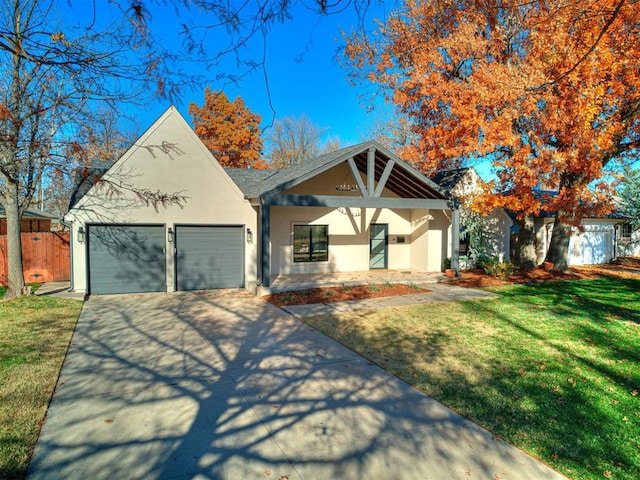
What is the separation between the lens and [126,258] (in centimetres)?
1116

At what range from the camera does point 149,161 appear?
1116 centimetres

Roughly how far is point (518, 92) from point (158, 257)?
37.2 ft

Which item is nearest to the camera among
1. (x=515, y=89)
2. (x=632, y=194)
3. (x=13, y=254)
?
(x=515, y=89)

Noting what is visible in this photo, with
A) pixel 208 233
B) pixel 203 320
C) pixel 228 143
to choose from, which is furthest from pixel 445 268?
pixel 228 143

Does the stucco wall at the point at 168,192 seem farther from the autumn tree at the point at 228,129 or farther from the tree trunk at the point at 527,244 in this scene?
the autumn tree at the point at 228,129

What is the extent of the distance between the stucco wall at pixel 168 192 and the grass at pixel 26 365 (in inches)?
86.4

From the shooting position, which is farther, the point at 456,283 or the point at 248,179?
the point at 248,179

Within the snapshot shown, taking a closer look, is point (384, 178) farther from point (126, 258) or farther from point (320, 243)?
point (126, 258)

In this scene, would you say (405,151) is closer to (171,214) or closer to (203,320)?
(171,214)

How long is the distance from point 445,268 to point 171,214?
10328 mm

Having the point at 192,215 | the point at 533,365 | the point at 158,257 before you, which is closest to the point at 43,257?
the point at 158,257

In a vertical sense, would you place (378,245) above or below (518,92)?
below

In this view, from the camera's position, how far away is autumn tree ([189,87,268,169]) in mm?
25844

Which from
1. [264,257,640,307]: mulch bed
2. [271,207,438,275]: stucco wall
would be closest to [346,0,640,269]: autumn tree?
[264,257,640,307]: mulch bed
